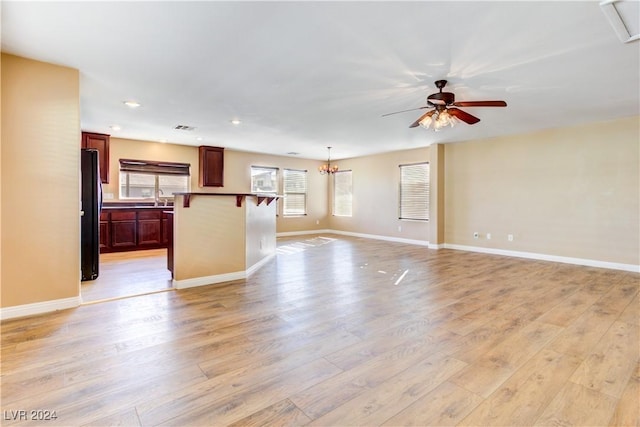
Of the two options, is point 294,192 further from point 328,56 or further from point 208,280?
point 328,56

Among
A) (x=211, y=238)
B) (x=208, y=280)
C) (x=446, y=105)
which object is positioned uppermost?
(x=446, y=105)

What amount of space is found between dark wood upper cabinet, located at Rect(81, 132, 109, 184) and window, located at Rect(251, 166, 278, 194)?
3.33 meters

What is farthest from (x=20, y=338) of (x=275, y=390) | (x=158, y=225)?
(x=158, y=225)

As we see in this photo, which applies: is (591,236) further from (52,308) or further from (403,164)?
(52,308)

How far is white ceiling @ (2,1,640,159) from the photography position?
7.35ft

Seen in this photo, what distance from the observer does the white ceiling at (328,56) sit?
2.24 meters

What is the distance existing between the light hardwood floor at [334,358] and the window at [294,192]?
18.2 feet

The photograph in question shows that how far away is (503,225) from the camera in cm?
630

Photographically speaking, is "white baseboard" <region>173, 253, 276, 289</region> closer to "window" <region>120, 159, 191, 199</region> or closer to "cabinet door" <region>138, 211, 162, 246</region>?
"cabinet door" <region>138, 211, 162, 246</region>

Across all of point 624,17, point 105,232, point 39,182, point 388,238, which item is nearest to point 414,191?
point 388,238

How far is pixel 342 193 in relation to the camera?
32.4 ft

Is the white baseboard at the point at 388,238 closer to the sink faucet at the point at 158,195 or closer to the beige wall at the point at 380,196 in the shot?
the beige wall at the point at 380,196

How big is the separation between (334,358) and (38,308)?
295 centimetres

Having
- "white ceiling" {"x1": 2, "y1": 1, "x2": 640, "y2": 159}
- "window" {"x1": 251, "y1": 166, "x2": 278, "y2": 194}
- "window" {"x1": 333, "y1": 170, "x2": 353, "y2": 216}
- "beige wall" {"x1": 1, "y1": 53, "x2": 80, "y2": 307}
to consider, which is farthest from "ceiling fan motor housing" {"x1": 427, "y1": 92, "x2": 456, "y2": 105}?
"window" {"x1": 333, "y1": 170, "x2": 353, "y2": 216}
